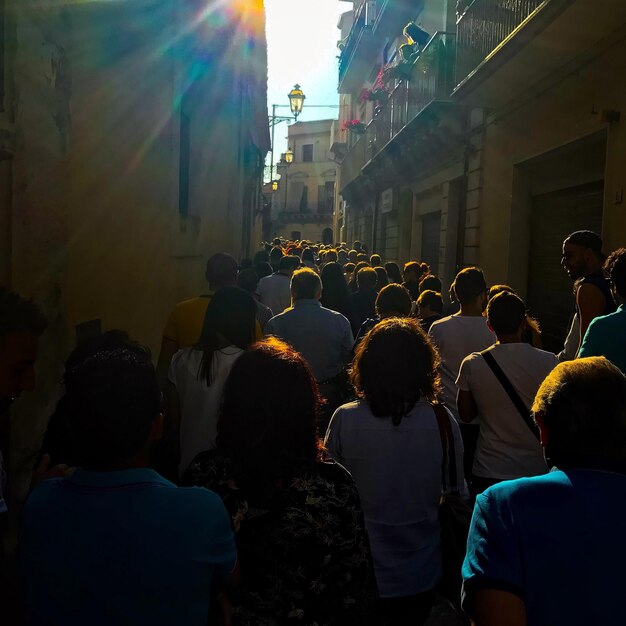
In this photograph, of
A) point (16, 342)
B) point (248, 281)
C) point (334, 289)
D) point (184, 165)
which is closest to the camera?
point (16, 342)

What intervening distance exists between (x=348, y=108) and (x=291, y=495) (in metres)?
33.5

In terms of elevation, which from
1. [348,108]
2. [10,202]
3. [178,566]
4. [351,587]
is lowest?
[351,587]

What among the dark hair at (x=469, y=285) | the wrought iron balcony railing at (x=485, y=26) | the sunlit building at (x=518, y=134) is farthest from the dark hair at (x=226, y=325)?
the wrought iron balcony railing at (x=485, y=26)

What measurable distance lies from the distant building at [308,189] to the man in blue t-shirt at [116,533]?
56977 mm

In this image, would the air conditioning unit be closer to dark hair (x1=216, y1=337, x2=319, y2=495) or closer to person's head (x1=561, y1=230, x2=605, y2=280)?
person's head (x1=561, y1=230, x2=605, y2=280)

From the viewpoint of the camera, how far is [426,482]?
2.61m

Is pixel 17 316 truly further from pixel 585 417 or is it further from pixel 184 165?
pixel 184 165

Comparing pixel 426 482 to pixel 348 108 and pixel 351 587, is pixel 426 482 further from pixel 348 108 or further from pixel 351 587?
pixel 348 108

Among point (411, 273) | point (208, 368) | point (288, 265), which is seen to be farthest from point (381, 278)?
point (208, 368)

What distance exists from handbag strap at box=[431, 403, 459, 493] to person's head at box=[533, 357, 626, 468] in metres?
0.96

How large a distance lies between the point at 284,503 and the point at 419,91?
1313 centimetres

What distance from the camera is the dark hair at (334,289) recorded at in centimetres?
657

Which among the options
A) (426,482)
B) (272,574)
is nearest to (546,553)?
(272,574)

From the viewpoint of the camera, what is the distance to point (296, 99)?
21.4 m
